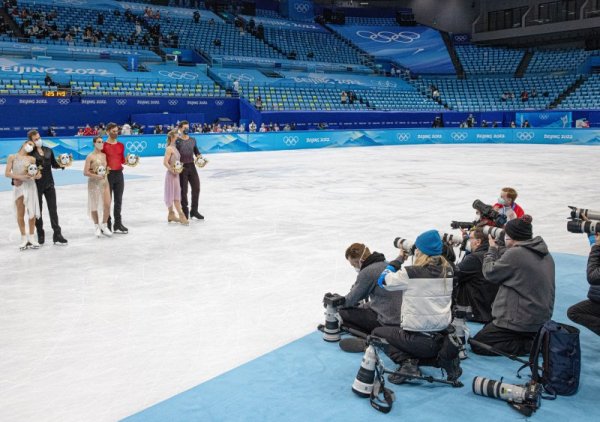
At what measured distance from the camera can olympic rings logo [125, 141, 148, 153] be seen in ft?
87.6

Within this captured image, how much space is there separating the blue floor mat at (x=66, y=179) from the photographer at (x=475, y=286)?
14.6 m

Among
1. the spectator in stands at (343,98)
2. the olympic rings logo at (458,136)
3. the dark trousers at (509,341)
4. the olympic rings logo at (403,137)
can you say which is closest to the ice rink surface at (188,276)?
the dark trousers at (509,341)

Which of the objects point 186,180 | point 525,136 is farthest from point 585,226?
point 525,136

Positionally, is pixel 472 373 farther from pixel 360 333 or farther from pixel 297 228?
pixel 297 228

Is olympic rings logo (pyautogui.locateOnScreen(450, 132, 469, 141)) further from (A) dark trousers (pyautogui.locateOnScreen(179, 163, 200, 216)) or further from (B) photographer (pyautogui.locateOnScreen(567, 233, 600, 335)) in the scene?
(B) photographer (pyautogui.locateOnScreen(567, 233, 600, 335))

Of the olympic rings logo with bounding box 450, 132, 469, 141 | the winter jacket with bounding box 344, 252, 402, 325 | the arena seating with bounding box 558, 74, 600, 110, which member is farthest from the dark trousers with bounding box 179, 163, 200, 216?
the arena seating with bounding box 558, 74, 600, 110

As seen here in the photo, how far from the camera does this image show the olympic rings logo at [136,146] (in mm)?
26708

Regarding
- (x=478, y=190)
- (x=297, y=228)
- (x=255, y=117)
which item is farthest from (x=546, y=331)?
(x=255, y=117)

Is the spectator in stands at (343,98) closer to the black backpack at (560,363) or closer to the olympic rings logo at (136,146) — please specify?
the olympic rings logo at (136,146)

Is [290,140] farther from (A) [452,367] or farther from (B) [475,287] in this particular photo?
(A) [452,367]

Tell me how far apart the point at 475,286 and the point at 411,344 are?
60.8 inches

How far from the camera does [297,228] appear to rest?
426 inches

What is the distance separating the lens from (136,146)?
2725cm

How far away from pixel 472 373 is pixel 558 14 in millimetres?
52616
